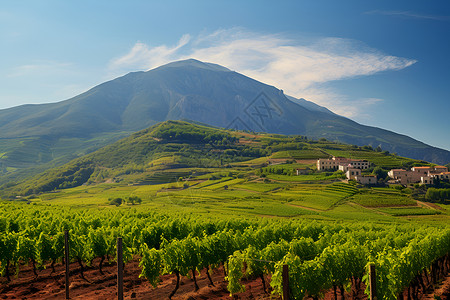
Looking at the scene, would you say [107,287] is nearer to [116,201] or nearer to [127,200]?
[116,201]

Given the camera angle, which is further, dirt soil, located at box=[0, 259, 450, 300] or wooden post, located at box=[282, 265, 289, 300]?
dirt soil, located at box=[0, 259, 450, 300]

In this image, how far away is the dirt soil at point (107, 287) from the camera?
20.0m

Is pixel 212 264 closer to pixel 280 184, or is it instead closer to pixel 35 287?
pixel 35 287

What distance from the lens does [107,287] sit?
70.7 feet

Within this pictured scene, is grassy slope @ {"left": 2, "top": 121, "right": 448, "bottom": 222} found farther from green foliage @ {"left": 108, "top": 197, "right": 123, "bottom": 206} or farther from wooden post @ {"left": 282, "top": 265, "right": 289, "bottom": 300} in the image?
wooden post @ {"left": 282, "top": 265, "right": 289, "bottom": 300}

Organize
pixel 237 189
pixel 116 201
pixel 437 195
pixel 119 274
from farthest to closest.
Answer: pixel 237 189 < pixel 116 201 < pixel 437 195 < pixel 119 274

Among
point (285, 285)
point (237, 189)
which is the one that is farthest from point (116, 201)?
point (285, 285)

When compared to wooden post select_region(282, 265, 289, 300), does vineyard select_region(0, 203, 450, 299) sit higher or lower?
lower

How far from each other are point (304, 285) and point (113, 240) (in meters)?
13.7

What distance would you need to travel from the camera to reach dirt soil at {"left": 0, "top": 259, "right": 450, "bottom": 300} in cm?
1997

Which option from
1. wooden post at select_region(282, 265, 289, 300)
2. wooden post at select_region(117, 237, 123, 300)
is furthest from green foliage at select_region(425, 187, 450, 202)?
wooden post at select_region(117, 237, 123, 300)

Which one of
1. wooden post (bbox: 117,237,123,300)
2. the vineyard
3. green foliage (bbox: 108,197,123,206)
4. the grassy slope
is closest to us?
wooden post (bbox: 117,237,123,300)

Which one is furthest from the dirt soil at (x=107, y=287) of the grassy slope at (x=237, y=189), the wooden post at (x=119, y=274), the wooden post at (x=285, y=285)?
the grassy slope at (x=237, y=189)

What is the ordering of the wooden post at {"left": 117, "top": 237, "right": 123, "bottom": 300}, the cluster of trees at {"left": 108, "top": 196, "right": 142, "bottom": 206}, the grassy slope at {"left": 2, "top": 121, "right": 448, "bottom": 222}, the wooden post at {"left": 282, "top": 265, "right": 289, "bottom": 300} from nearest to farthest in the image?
the wooden post at {"left": 282, "top": 265, "right": 289, "bottom": 300} < the wooden post at {"left": 117, "top": 237, "right": 123, "bottom": 300} < the grassy slope at {"left": 2, "top": 121, "right": 448, "bottom": 222} < the cluster of trees at {"left": 108, "top": 196, "right": 142, "bottom": 206}
